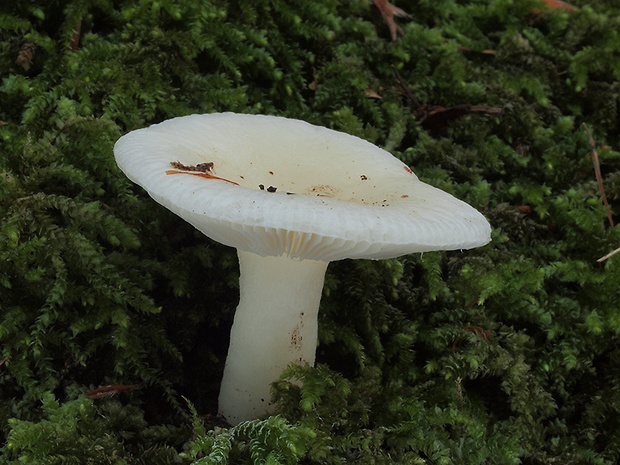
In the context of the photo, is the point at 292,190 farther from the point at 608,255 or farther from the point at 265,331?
the point at 608,255

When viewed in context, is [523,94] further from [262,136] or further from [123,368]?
[123,368]

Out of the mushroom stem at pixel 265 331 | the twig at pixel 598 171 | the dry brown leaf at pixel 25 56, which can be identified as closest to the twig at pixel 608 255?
the twig at pixel 598 171

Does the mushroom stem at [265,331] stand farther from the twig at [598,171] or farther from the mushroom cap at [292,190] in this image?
the twig at [598,171]

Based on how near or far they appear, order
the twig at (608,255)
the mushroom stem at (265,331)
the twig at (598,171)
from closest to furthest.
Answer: the mushroom stem at (265,331)
the twig at (608,255)
the twig at (598,171)

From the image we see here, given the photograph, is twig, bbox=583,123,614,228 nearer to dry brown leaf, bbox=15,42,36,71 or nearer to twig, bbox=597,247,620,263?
twig, bbox=597,247,620,263

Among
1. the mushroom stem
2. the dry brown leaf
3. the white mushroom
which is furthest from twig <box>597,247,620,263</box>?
the dry brown leaf

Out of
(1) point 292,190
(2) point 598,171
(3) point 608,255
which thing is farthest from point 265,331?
(2) point 598,171

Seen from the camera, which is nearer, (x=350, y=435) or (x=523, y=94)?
(x=350, y=435)

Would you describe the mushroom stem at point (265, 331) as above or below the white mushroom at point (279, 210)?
below

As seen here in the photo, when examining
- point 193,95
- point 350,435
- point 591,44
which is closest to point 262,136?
point 193,95
